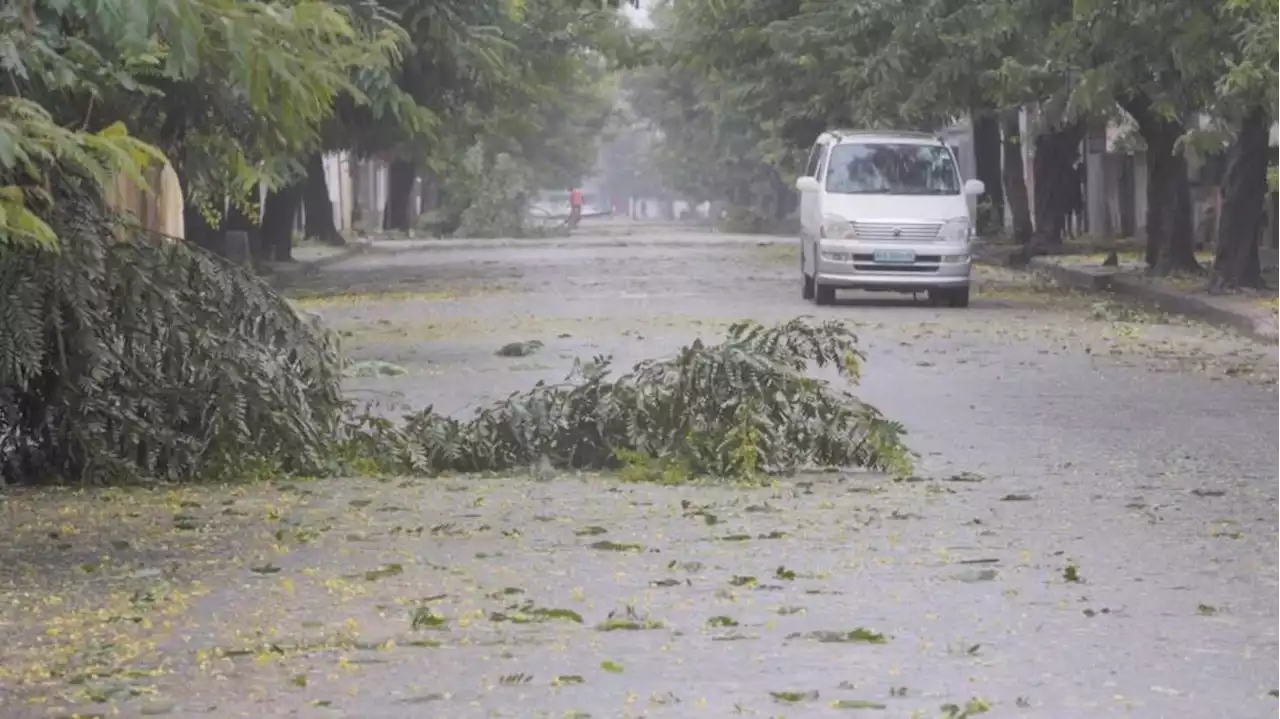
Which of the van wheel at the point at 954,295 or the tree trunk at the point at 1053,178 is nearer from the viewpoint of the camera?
the van wheel at the point at 954,295

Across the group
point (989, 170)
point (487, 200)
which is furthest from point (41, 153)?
point (487, 200)

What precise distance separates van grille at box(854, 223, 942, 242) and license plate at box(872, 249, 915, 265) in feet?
0.43

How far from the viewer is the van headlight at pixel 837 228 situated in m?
27.7

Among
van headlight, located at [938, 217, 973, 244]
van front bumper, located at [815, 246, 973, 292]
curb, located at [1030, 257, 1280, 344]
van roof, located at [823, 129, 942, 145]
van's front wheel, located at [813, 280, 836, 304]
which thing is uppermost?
van roof, located at [823, 129, 942, 145]

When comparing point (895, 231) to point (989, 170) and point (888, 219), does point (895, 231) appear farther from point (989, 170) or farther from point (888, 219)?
point (989, 170)

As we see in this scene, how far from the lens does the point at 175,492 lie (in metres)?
11.6

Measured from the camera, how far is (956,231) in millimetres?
27859

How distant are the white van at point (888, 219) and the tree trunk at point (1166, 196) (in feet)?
14.7

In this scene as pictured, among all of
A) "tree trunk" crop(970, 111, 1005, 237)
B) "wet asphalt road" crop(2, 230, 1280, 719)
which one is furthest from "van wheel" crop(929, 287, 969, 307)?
"tree trunk" crop(970, 111, 1005, 237)

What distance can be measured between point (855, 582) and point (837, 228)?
19.1 meters

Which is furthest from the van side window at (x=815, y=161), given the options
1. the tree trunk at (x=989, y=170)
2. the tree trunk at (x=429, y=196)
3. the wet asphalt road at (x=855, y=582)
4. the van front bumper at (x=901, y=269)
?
the tree trunk at (x=429, y=196)

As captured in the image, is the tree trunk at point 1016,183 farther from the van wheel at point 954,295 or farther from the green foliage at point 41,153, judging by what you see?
the green foliage at point 41,153

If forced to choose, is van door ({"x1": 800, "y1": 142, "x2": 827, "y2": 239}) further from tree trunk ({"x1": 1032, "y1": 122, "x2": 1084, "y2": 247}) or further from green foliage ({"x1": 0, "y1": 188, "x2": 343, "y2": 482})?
green foliage ({"x1": 0, "y1": 188, "x2": 343, "y2": 482})

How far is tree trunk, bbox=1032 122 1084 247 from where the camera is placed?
43875 millimetres
